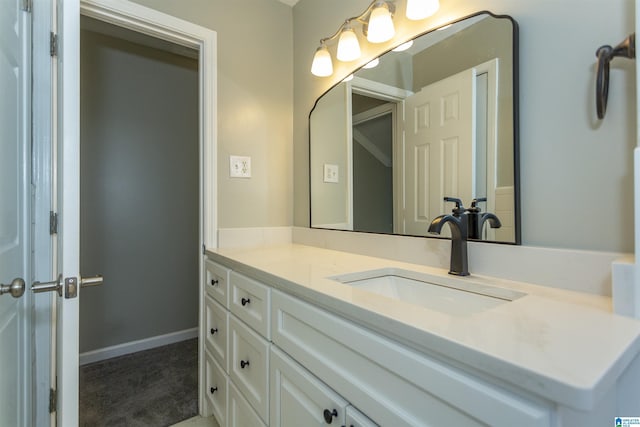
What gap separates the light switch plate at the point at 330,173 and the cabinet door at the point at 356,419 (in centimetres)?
115

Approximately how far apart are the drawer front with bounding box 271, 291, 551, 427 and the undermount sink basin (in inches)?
8.5

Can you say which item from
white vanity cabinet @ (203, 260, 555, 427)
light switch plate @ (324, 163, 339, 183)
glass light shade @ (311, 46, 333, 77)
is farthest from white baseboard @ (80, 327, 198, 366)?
glass light shade @ (311, 46, 333, 77)

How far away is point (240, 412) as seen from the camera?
118 centimetres

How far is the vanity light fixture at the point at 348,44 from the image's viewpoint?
4.59ft

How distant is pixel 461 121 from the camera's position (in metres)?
1.04

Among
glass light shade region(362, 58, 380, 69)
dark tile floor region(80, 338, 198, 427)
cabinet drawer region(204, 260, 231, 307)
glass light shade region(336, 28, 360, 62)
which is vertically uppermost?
glass light shade region(336, 28, 360, 62)

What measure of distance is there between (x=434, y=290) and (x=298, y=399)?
0.50 meters

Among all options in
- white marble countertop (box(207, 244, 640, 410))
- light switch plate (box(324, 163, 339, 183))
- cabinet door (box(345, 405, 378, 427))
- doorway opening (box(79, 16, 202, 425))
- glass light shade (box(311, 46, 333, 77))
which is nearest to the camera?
white marble countertop (box(207, 244, 640, 410))

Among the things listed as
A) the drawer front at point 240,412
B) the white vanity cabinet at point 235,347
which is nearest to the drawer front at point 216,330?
the white vanity cabinet at point 235,347

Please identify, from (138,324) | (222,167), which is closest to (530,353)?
(222,167)

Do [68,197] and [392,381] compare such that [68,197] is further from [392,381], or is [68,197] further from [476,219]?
[476,219]

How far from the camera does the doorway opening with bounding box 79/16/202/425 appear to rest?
2.14 metres

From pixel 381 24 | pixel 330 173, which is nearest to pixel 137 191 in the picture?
pixel 330 173

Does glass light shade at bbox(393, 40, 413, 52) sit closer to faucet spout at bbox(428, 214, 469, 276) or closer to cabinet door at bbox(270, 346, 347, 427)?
faucet spout at bbox(428, 214, 469, 276)
